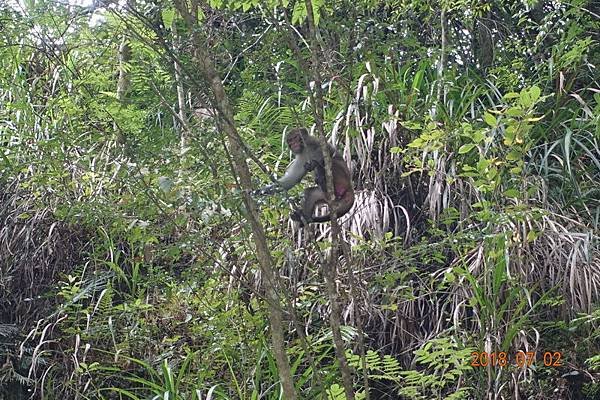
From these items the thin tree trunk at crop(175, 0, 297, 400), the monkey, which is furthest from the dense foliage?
the monkey

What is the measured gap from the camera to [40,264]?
609cm

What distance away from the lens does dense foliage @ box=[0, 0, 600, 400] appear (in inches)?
154

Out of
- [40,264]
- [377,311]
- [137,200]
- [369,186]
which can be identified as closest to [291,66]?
[369,186]

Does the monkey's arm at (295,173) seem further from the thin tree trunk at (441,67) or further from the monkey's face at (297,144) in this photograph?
the thin tree trunk at (441,67)

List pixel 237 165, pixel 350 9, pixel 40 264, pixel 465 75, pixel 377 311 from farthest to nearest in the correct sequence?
pixel 465 75 → pixel 40 264 → pixel 377 311 → pixel 350 9 → pixel 237 165

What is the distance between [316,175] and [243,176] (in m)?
1.09

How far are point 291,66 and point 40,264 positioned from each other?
2.40 metres

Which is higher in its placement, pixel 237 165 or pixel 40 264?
pixel 237 165

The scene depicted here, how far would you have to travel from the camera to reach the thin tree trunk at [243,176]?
3336 mm

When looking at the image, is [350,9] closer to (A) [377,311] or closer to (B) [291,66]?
(B) [291,66]
